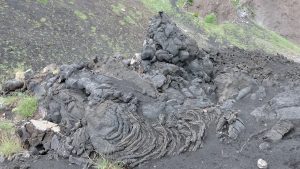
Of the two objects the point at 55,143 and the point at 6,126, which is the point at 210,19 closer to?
the point at 6,126

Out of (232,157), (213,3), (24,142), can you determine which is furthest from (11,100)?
(213,3)

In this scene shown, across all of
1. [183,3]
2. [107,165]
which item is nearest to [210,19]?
[183,3]

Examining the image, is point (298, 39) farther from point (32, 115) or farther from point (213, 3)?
point (32, 115)

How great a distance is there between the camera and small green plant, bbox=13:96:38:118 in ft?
34.9

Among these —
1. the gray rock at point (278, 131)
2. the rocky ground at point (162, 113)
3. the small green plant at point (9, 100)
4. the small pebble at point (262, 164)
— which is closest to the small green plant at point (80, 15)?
the rocky ground at point (162, 113)

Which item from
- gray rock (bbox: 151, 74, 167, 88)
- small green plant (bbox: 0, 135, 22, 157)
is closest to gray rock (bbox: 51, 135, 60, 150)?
small green plant (bbox: 0, 135, 22, 157)

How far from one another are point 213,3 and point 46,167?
2180cm

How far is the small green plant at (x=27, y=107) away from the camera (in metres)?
10.6

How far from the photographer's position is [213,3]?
2878 cm

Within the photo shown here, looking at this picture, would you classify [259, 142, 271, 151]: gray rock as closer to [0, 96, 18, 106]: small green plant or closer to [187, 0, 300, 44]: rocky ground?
[0, 96, 18, 106]: small green plant

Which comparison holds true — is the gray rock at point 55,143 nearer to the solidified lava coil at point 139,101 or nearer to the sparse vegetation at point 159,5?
the solidified lava coil at point 139,101

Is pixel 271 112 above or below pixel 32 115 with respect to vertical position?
above

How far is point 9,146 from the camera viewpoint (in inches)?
368

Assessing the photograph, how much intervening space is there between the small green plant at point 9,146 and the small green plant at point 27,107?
1.06 meters
